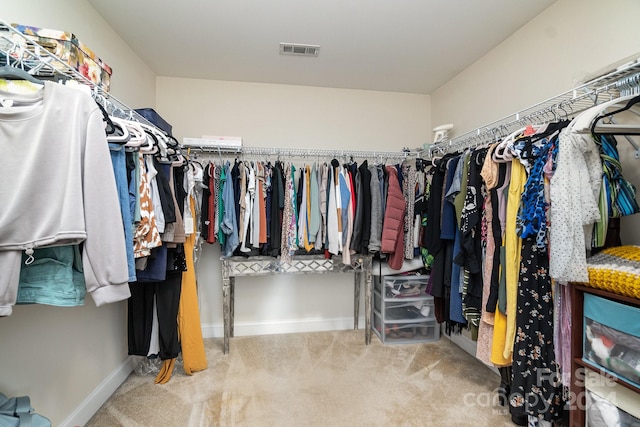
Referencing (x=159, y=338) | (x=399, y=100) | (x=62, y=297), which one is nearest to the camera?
(x=62, y=297)

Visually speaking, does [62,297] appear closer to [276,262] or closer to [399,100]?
[276,262]

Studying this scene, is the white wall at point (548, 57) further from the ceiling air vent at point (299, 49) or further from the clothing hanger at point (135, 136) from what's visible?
the clothing hanger at point (135, 136)

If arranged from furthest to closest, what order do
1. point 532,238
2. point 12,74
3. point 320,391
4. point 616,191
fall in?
point 320,391 < point 532,238 < point 616,191 < point 12,74

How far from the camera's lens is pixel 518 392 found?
1.37 m

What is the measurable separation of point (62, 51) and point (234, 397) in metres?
2.02

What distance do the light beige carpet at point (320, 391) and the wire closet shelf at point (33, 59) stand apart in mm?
1737

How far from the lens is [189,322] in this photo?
1976 mm

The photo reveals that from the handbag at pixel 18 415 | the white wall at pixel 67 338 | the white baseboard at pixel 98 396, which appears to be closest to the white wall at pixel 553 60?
the handbag at pixel 18 415

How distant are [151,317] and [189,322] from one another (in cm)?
25

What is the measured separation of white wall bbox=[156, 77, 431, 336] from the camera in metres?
2.61

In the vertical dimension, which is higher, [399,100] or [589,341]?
[399,100]

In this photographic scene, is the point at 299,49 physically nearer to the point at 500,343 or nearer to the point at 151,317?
the point at 151,317

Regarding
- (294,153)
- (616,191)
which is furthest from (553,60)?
(294,153)

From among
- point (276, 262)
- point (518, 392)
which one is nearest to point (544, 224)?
point (518, 392)
